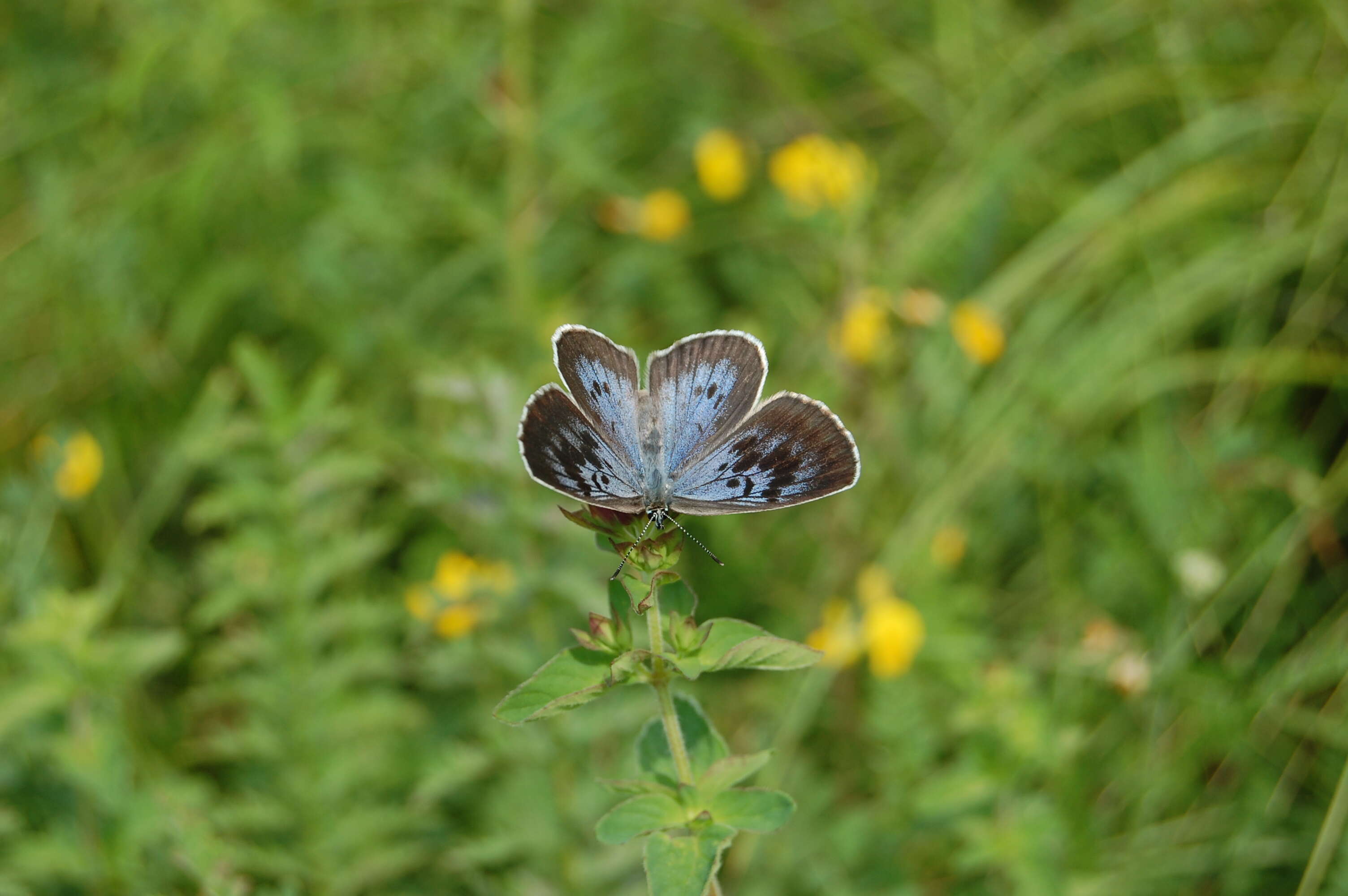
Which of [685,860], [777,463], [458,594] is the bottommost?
[685,860]

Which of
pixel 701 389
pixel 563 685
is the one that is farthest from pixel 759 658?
pixel 701 389

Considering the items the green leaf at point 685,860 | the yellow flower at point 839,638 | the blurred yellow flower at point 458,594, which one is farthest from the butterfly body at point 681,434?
the yellow flower at point 839,638

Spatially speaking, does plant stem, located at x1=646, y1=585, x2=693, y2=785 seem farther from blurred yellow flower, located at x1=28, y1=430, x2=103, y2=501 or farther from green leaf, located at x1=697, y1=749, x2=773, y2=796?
blurred yellow flower, located at x1=28, y1=430, x2=103, y2=501

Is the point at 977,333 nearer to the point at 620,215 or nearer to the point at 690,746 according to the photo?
the point at 620,215

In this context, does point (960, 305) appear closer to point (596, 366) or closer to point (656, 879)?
point (596, 366)

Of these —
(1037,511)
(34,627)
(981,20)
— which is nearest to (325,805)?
(34,627)

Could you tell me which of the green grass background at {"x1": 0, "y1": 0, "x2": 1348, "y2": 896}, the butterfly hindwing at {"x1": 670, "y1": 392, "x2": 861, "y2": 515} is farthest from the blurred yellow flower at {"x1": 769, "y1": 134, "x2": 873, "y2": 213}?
the butterfly hindwing at {"x1": 670, "y1": 392, "x2": 861, "y2": 515}
